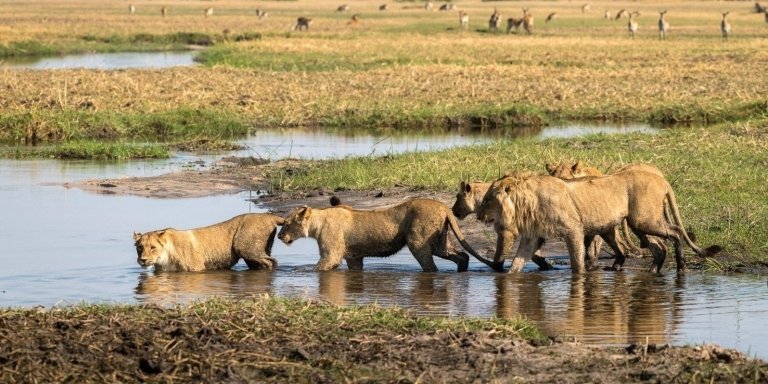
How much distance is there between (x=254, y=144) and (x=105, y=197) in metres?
5.84

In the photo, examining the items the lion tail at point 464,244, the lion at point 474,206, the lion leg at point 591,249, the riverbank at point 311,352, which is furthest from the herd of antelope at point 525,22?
the riverbank at point 311,352

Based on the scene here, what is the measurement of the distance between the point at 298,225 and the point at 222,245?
2.75 feet

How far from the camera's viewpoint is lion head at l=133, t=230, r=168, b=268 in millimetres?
12336

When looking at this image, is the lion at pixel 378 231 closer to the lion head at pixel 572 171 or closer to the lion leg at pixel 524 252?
the lion leg at pixel 524 252

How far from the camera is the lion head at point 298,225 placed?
40.5ft

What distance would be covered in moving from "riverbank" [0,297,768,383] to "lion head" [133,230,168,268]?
3481mm

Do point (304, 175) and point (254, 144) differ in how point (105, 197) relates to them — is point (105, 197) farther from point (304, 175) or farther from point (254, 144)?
point (254, 144)

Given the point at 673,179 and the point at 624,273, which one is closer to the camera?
the point at 624,273

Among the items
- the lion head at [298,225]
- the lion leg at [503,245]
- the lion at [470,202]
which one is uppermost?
the lion at [470,202]

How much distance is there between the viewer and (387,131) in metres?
25.0

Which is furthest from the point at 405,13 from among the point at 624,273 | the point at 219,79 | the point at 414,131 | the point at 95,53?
the point at 624,273

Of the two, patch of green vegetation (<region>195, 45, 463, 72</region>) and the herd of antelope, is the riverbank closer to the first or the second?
patch of green vegetation (<region>195, 45, 463, 72</region>)

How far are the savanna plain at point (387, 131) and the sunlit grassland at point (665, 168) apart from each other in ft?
0.16

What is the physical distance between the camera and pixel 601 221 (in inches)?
467
